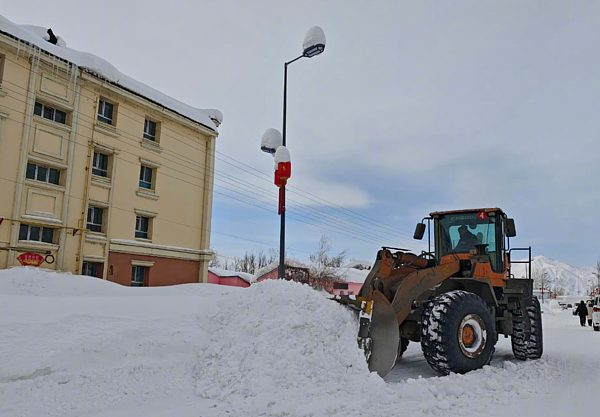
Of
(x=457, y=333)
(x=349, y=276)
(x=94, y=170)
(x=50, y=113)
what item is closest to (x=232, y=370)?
(x=457, y=333)

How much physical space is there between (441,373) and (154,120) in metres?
20.0

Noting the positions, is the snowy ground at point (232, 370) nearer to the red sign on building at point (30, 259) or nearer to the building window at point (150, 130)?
the red sign on building at point (30, 259)

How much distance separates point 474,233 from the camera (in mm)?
9469

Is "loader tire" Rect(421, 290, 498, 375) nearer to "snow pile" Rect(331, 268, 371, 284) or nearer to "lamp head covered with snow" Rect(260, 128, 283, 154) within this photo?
"lamp head covered with snow" Rect(260, 128, 283, 154)

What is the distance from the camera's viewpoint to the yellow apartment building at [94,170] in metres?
17.0

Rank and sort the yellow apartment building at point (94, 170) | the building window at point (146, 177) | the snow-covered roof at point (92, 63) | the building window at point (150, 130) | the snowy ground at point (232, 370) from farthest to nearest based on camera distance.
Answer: the building window at point (150, 130), the building window at point (146, 177), the snow-covered roof at point (92, 63), the yellow apartment building at point (94, 170), the snowy ground at point (232, 370)

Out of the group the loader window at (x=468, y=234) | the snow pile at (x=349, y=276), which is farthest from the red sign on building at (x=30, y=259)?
the snow pile at (x=349, y=276)

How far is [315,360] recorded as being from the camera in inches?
247

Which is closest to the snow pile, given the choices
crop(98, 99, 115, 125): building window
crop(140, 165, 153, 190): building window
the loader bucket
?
crop(140, 165, 153, 190): building window

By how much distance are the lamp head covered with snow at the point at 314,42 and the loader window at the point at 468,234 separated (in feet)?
19.0

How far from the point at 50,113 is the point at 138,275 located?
8.27 meters

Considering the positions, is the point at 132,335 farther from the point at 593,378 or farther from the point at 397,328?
the point at 593,378

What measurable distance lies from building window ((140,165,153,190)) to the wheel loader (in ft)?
54.5

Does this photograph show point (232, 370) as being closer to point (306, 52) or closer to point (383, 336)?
point (383, 336)
